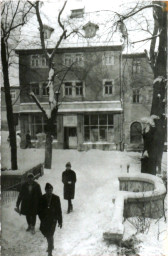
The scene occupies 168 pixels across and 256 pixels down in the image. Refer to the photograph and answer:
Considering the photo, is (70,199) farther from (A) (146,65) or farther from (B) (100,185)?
(A) (146,65)

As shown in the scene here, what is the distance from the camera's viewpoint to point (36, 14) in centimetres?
695

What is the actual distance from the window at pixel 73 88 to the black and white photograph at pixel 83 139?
131mm

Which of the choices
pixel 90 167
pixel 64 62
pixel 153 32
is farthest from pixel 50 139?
pixel 153 32

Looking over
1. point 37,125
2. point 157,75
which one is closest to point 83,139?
point 37,125

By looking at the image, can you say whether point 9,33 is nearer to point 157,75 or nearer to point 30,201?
point 157,75

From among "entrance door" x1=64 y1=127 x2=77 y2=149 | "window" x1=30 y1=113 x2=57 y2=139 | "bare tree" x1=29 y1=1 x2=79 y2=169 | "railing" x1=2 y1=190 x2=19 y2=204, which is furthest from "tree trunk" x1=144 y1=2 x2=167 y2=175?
"railing" x1=2 y1=190 x2=19 y2=204

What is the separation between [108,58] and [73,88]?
1.60 m

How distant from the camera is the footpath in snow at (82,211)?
5117 millimetres

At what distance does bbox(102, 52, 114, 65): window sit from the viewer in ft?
25.9

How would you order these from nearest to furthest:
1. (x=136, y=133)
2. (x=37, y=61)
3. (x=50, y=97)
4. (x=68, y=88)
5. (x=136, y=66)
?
(x=136, y=133)
(x=136, y=66)
(x=50, y=97)
(x=37, y=61)
(x=68, y=88)

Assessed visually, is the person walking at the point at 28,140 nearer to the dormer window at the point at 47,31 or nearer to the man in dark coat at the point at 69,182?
the man in dark coat at the point at 69,182

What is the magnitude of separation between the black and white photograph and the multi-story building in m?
0.04

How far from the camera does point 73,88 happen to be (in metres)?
9.43

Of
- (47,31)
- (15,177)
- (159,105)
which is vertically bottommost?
(15,177)
